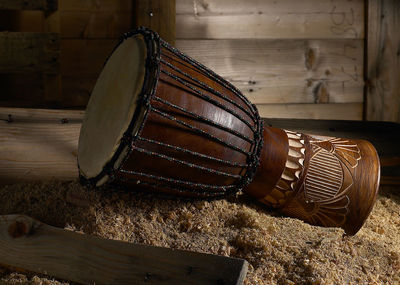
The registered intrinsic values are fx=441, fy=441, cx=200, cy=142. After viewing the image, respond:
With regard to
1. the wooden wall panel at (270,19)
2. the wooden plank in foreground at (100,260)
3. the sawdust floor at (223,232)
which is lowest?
the sawdust floor at (223,232)

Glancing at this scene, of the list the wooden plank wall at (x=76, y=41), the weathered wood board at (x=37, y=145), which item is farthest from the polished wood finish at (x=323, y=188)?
the wooden plank wall at (x=76, y=41)

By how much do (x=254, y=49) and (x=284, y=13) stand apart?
0.25m

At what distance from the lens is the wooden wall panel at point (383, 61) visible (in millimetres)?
2361

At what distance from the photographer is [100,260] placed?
1.09 m

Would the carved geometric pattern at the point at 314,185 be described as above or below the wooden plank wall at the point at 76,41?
below

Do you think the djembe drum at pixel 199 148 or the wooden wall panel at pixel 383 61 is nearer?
the djembe drum at pixel 199 148

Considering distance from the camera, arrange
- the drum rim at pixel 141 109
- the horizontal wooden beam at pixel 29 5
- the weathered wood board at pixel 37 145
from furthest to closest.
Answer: the horizontal wooden beam at pixel 29 5, the weathered wood board at pixel 37 145, the drum rim at pixel 141 109

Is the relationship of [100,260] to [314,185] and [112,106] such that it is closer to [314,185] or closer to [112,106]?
[112,106]

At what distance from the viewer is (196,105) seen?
1.27 metres

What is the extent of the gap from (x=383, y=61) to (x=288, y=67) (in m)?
0.53

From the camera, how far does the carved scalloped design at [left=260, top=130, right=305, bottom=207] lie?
4.90ft

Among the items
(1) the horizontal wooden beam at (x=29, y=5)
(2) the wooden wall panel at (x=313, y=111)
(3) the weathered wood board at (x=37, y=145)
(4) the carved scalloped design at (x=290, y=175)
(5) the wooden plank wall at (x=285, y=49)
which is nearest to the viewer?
(4) the carved scalloped design at (x=290, y=175)

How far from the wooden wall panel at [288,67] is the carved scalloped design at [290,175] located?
2.72 feet

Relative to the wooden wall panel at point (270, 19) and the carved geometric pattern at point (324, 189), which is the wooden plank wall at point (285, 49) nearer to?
the wooden wall panel at point (270, 19)
